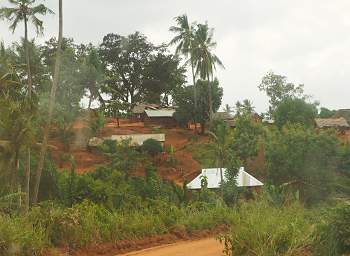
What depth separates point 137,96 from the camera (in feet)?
201

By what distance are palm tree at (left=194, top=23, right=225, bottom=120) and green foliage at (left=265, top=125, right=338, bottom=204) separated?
16.2 metres

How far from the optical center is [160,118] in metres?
56.7

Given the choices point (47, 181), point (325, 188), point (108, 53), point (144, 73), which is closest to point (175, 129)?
point (144, 73)

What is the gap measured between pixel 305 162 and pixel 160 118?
26072 millimetres

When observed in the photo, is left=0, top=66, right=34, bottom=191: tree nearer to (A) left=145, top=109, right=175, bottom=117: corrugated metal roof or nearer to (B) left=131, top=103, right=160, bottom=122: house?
(A) left=145, top=109, right=175, bottom=117: corrugated metal roof

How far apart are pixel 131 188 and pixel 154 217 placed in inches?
252

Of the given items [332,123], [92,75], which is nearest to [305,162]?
[92,75]

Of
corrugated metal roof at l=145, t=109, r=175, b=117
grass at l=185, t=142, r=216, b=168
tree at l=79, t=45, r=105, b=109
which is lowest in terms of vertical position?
grass at l=185, t=142, r=216, b=168

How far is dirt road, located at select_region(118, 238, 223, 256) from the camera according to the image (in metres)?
12.9

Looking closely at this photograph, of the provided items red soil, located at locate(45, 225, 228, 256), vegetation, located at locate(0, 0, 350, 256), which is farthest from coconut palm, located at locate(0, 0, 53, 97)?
red soil, located at locate(45, 225, 228, 256)

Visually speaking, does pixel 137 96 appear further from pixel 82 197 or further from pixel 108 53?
pixel 82 197

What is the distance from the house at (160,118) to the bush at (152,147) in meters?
13.0

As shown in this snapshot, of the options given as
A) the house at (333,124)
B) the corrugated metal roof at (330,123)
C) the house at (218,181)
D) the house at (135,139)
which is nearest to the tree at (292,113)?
the corrugated metal roof at (330,123)

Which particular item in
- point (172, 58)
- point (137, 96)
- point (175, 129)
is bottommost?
point (175, 129)
